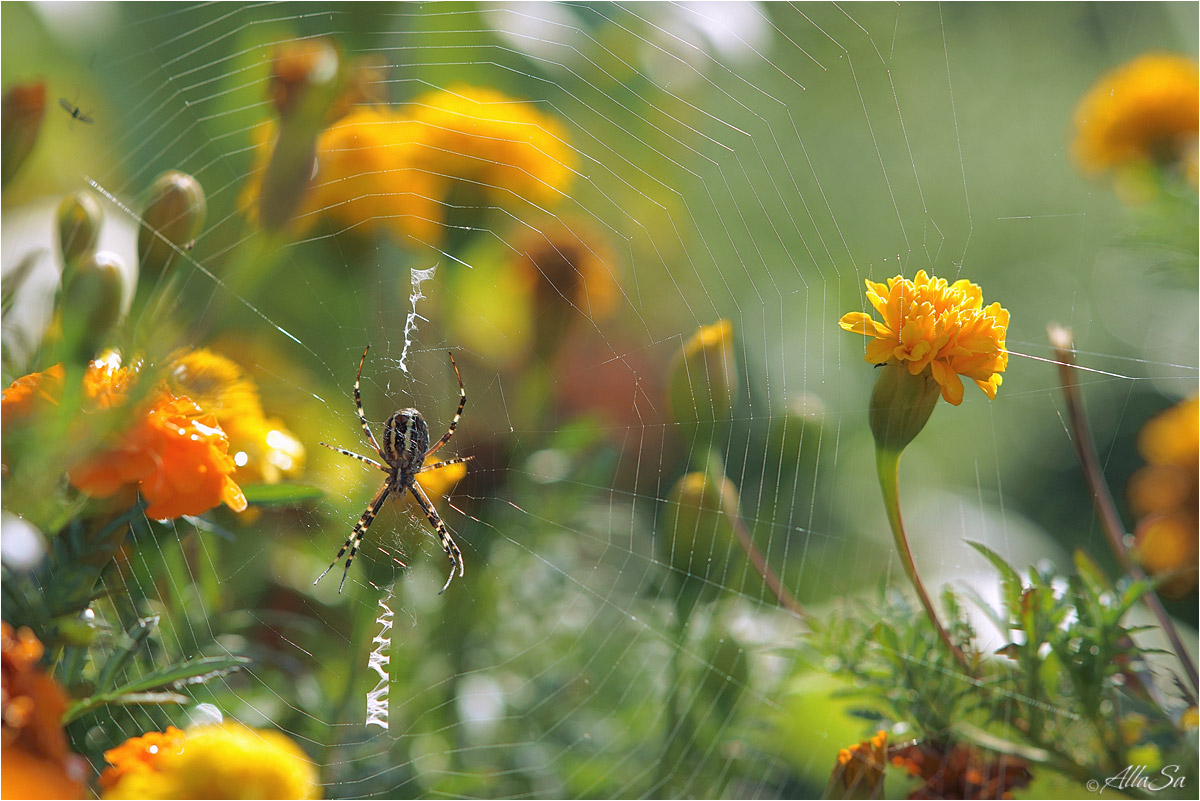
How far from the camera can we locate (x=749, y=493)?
1.08 meters

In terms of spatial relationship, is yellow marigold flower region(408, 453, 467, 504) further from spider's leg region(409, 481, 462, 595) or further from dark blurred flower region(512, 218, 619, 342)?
dark blurred flower region(512, 218, 619, 342)

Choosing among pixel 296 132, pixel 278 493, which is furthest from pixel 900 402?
pixel 296 132

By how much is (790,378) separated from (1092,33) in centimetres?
129

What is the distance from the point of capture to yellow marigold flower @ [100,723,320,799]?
0.41 meters

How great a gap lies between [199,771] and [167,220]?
36cm

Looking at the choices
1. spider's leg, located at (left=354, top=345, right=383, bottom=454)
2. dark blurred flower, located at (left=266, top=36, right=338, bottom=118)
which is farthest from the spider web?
dark blurred flower, located at (left=266, top=36, right=338, bottom=118)

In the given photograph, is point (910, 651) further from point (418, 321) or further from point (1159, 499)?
point (418, 321)

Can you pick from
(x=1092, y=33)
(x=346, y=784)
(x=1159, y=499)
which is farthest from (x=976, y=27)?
(x=346, y=784)

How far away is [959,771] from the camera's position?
0.51 metres

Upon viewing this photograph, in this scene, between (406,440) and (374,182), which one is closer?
(374,182)

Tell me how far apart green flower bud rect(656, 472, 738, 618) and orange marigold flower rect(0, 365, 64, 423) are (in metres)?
0.41

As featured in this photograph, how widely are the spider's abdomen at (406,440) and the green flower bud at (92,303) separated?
569 millimetres

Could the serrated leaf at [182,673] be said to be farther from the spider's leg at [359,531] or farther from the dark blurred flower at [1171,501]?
the dark blurred flower at [1171,501]

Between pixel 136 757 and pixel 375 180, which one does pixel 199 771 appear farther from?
pixel 375 180
